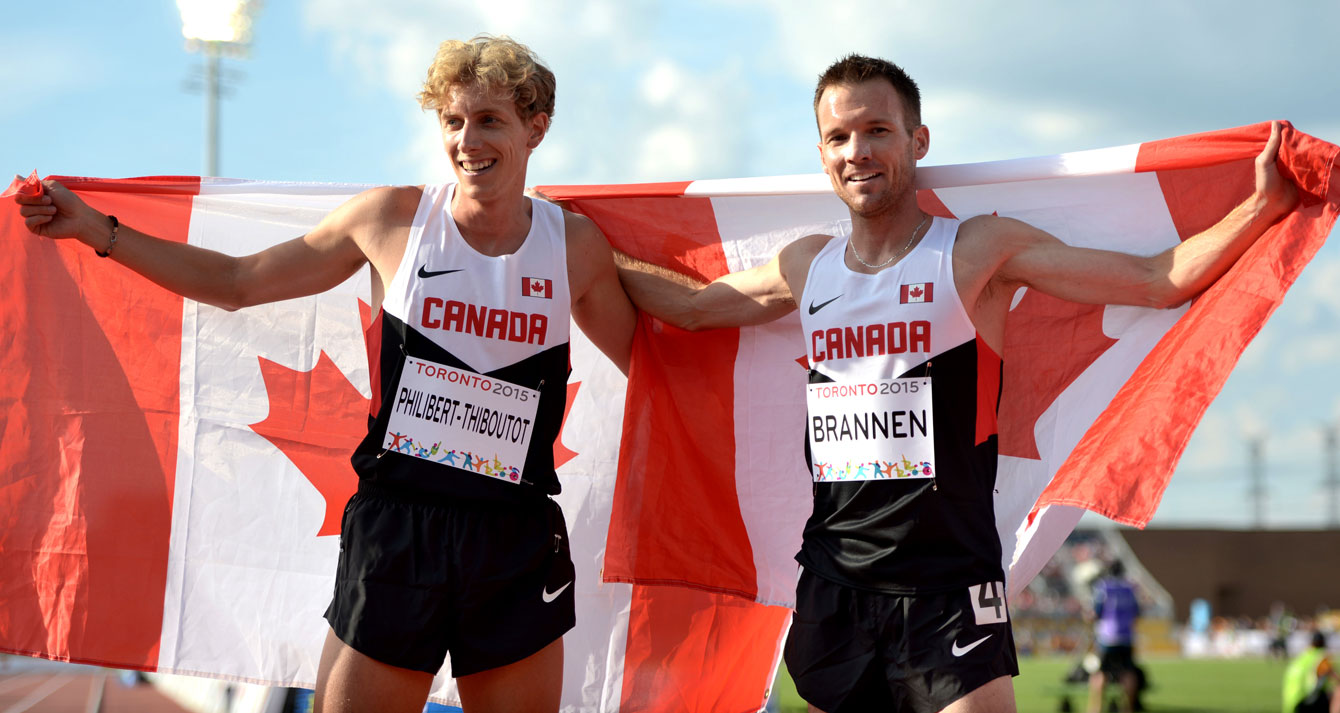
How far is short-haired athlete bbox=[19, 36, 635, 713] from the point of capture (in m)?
3.43

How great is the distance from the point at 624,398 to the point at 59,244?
81.3 inches

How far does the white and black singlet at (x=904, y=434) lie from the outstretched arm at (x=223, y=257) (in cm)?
140

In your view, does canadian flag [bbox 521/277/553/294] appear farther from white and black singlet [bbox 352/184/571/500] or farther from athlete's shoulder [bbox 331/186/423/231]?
athlete's shoulder [bbox 331/186/423/231]

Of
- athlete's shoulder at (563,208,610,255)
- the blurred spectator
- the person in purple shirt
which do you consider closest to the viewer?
athlete's shoulder at (563,208,610,255)

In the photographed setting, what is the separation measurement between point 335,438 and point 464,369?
122cm

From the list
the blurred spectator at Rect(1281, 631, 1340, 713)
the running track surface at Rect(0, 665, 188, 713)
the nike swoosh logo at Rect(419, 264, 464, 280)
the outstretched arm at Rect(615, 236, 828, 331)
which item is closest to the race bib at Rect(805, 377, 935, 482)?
the outstretched arm at Rect(615, 236, 828, 331)

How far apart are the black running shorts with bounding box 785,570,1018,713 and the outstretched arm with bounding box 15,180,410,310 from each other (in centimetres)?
168

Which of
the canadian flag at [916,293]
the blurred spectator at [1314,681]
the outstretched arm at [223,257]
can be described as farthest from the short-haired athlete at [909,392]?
the blurred spectator at [1314,681]

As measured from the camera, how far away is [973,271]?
3535mm

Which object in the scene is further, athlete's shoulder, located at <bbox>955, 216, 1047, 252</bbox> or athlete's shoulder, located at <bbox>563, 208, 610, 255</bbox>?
athlete's shoulder, located at <bbox>563, 208, 610, 255</bbox>

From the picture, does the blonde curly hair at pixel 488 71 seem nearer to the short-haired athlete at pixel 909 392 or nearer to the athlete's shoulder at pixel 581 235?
the athlete's shoulder at pixel 581 235

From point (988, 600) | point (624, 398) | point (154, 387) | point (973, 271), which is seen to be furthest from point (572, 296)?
point (154, 387)

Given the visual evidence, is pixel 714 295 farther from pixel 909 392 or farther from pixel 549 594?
pixel 549 594

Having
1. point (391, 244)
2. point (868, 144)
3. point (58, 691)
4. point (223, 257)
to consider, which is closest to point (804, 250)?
point (868, 144)
